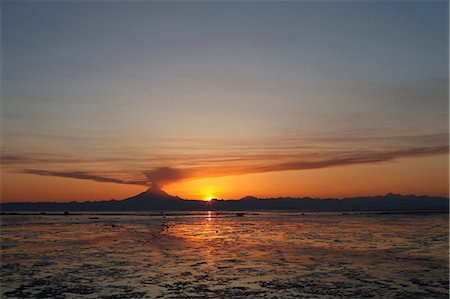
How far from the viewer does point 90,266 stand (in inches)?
877

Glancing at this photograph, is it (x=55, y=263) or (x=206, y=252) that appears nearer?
(x=55, y=263)

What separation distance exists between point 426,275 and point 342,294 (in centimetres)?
640

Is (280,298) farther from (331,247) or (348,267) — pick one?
(331,247)

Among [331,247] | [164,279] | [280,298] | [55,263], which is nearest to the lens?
[280,298]

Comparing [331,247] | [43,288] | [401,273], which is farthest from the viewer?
[331,247]

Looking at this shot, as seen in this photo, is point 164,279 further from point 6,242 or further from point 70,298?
point 6,242

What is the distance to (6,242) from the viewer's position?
35281 millimetres

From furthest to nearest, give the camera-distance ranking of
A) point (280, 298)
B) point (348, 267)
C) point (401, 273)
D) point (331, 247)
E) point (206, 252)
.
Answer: point (331, 247)
point (206, 252)
point (348, 267)
point (401, 273)
point (280, 298)

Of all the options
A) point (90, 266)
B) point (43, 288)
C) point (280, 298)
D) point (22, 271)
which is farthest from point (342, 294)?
point (22, 271)

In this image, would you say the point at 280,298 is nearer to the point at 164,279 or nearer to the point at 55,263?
the point at 164,279

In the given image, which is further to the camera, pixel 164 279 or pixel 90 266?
pixel 90 266

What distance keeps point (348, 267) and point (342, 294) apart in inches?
258

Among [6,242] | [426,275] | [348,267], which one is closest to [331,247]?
[348,267]

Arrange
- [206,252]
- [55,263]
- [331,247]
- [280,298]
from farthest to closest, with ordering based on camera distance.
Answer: [331,247], [206,252], [55,263], [280,298]
